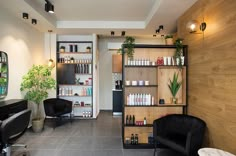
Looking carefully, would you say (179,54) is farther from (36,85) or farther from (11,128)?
(36,85)

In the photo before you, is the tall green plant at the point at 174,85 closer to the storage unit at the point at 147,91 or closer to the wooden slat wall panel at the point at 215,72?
the storage unit at the point at 147,91

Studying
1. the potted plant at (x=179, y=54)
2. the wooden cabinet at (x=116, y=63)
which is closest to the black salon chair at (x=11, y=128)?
the potted plant at (x=179, y=54)

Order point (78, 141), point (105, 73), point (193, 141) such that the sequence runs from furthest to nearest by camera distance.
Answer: point (105, 73) < point (78, 141) < point (193, 141)

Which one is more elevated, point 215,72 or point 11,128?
point 215,72

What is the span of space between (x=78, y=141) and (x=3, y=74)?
6.83 ft

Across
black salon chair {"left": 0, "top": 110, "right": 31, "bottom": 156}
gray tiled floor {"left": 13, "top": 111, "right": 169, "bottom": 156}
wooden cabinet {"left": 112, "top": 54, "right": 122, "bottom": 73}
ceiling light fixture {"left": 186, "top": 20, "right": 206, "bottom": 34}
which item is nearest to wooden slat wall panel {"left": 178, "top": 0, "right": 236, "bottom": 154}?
ceiling light fixture {"left": 186, "top": 20, "right": 206, "bottom": 34}

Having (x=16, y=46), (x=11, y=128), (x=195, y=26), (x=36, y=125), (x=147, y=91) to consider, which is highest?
(x=195, y=26)

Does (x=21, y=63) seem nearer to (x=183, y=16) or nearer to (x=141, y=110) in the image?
(x=141, y=110)

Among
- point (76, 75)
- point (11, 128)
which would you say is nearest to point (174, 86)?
point (11, 128)

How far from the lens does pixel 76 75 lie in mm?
6164

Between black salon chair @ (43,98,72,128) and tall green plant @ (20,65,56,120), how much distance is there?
47 centimetres

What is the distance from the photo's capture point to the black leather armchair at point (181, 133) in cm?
263

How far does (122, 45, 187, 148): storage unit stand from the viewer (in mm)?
3717

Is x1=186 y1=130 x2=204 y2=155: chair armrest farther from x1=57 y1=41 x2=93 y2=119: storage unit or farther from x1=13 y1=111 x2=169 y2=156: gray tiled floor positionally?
x1=57 y1=41 x2=93 y2=119: storage unit
